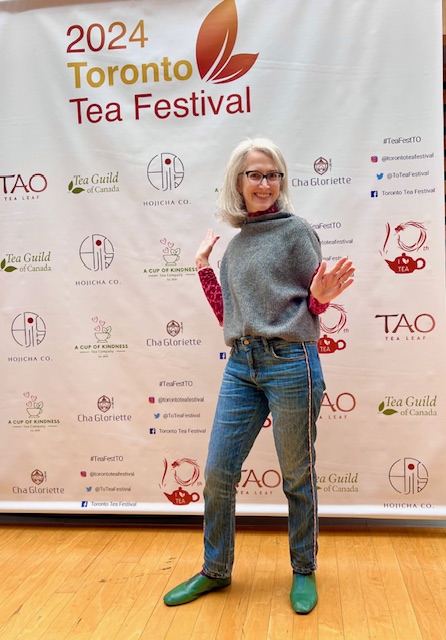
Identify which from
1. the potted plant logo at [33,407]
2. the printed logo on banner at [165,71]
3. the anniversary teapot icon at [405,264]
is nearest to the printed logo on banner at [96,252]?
the printed logo on banner at [165,71]

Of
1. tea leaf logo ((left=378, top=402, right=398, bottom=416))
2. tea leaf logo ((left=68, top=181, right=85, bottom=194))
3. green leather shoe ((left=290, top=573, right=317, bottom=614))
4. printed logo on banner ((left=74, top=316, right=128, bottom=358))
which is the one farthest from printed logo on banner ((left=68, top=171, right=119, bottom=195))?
green leather shoe ((left=290, top=573, right=317, bottom=614))

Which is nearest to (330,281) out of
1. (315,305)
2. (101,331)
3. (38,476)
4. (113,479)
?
(315,305)

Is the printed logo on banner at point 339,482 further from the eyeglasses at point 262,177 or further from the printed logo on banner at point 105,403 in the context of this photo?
the eyeglasses at point 262,177

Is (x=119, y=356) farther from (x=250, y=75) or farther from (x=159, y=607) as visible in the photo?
(x=250, y=75)

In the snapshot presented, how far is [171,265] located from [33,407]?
942 mm

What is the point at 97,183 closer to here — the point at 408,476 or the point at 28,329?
the point at 28,329

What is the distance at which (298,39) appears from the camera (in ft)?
8.87

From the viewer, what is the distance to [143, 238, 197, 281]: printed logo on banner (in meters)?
2.82

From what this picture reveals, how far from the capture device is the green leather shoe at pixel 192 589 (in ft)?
7.07

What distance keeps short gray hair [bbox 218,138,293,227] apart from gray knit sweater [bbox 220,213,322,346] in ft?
0.19

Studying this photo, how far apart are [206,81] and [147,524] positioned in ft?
6.62

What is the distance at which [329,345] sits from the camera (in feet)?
9.04

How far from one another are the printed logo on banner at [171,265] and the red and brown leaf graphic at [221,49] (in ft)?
2.45

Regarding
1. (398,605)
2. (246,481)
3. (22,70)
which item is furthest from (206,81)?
(398,605)
